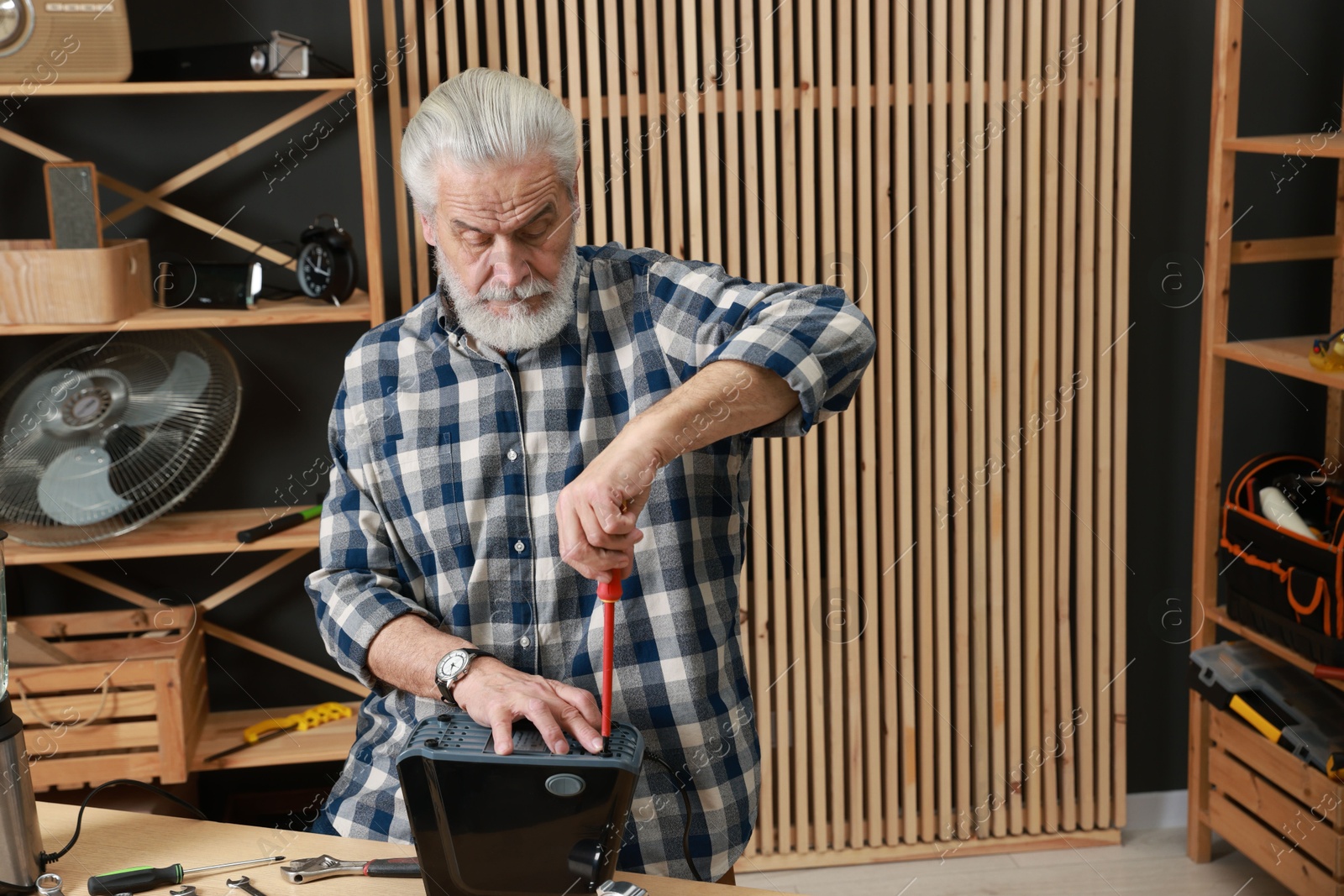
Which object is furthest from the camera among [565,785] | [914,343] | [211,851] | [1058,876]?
[1058,876]

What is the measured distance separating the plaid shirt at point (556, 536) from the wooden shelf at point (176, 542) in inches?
34.6

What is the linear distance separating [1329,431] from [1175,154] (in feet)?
2.68

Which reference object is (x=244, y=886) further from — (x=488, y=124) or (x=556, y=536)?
(x=488, y=124)

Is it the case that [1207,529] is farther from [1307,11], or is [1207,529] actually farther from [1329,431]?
[1307,11]

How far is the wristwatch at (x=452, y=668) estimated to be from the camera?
4.76ft

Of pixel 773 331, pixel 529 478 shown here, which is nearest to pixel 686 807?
pixel 529 478

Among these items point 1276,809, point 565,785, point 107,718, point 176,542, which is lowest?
point 1276,809

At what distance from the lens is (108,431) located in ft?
8.66

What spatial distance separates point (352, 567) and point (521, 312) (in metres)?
0.44

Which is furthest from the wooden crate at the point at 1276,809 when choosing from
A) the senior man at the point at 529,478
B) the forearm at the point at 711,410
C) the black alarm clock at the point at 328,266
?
the black alarm clock at the point at 328,266

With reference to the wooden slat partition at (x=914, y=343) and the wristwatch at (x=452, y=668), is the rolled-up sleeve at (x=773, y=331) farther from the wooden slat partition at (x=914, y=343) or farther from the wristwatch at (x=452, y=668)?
the wooden slat partition at (x=914, y=343)

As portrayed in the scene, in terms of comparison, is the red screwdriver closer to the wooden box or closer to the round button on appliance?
the round button on appliance

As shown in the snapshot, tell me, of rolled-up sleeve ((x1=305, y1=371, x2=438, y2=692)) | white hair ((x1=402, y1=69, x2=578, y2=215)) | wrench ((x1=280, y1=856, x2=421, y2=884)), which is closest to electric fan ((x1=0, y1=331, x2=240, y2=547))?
rolled-up sleeve ((x1=305, y1=371, x2=438, y2=692))

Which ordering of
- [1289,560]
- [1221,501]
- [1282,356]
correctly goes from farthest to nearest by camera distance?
[1221,501], [1282,356], [1289,560]
